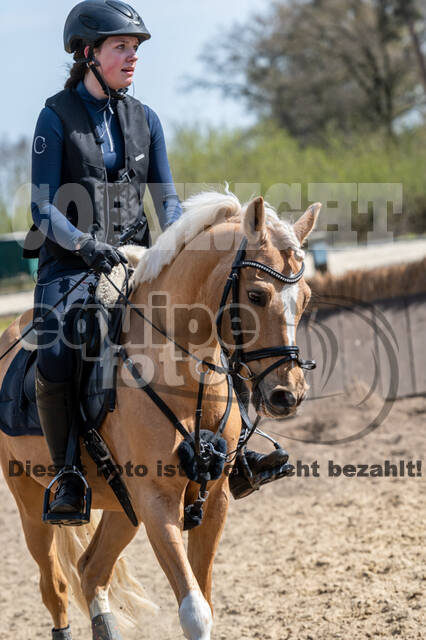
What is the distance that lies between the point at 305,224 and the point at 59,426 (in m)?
1.48

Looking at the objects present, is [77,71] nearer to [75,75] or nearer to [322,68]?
[75,75]

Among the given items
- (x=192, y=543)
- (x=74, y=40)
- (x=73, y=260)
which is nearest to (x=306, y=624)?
(x=192, y=543)

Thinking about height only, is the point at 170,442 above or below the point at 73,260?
below

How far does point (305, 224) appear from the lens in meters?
3.18

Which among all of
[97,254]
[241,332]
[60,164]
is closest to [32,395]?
[97,254]

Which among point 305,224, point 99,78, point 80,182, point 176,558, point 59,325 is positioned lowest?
point 176,558

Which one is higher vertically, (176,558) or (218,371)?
(218,371)

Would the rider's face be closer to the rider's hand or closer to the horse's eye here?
the rider's hand

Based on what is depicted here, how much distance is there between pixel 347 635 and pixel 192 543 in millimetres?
1097

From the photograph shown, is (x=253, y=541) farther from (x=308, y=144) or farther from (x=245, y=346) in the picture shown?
(x=308, y=144)

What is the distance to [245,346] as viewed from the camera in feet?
9.57

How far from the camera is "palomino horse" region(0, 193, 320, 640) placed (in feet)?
9.43

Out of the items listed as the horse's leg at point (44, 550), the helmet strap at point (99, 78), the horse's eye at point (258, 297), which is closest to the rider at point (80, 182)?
the helmet strap at point (99, 78)

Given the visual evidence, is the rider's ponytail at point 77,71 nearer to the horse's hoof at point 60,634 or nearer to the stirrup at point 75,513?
the stirrup at point 75,513
